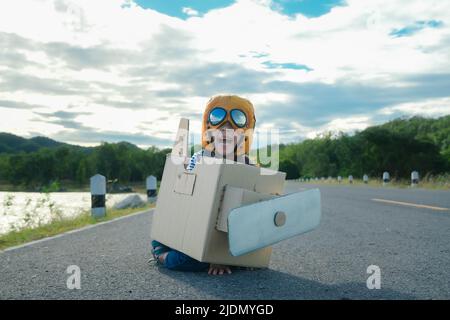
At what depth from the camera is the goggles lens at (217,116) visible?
371cm

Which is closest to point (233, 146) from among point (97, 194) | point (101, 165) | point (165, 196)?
point (165, 196)

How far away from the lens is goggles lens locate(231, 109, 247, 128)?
3.73 m

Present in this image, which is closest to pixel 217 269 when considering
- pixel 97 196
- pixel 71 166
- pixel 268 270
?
pixel 268 270

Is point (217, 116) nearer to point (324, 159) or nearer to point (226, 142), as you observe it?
point (226, 142)

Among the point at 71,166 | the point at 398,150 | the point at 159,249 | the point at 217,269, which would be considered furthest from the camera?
the point at 398,150

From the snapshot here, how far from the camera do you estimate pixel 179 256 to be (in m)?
3.36

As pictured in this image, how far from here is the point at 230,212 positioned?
2.81m

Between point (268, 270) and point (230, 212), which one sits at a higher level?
point (230, 212)

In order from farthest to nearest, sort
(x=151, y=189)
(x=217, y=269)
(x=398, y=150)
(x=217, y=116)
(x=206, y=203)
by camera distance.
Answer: (x=398, y=150) → (x=151, y=189) → (x=217, y=116) → (x=217, y=269) → (x=206, y=203)

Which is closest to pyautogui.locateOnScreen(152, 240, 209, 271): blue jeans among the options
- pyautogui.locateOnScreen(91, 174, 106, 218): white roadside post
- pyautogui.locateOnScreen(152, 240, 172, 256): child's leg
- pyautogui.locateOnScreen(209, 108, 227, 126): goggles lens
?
pyautogui.locateOnScreen(152, 240, 172, 256): child's leg

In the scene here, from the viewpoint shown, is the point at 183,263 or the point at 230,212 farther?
the point at 183,263

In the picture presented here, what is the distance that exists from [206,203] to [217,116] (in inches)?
34.3
